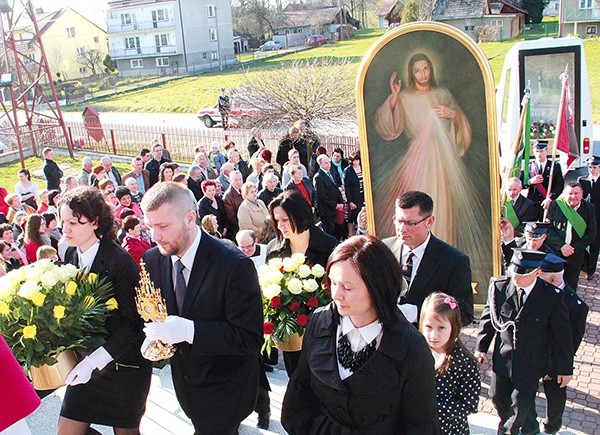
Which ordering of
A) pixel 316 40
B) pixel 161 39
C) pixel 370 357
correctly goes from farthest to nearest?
pixel 316 40 < pixel 161 39 < pixel 370 357

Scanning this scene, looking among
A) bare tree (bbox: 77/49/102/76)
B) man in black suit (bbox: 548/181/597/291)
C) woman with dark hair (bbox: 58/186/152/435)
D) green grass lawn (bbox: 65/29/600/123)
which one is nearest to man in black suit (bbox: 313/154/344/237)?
man in black suit (bbox: 548/181/597/291)

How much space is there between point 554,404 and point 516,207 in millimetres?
3698

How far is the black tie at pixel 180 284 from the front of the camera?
11.8 feet

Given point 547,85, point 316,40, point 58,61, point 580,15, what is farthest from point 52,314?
point 58,61

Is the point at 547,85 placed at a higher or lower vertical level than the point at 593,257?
higher

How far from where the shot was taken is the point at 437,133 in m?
6.45

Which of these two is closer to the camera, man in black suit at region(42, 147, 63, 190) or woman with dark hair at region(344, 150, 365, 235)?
woman with dark hair at region(344, 150, 365, 235)

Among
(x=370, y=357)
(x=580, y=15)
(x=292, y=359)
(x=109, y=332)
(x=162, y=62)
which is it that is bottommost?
(x=292, y=359)

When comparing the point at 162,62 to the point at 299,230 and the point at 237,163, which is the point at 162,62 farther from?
the point at 299,230

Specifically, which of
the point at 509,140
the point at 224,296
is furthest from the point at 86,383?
the point at 509,140

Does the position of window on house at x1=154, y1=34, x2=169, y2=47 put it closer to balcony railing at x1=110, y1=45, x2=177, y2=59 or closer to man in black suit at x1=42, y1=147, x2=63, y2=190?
balcony railing at x1=110, y1=45, x2=177, y2=59

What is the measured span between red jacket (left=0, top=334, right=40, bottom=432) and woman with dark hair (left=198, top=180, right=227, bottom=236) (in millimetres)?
6976

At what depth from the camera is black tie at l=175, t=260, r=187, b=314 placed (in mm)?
3584

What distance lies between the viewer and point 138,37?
60.3 m
